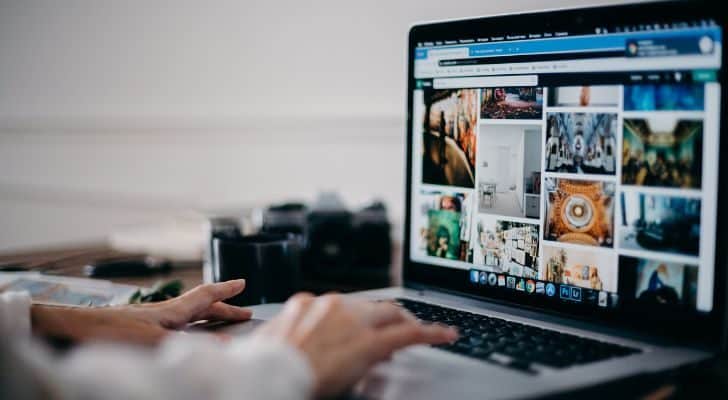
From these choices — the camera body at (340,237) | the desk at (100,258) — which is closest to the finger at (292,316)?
the desk at (100,258)

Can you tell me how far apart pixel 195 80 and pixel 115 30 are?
18.6 inches

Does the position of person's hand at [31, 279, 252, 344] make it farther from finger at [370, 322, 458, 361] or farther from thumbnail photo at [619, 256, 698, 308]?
thumbnail photo at [619, 256, 698, 308]

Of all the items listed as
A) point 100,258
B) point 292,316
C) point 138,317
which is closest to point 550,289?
point 292,316

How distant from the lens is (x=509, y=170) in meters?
0.96

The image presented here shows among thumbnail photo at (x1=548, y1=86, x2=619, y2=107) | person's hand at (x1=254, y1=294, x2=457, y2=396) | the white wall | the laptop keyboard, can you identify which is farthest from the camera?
the white wall

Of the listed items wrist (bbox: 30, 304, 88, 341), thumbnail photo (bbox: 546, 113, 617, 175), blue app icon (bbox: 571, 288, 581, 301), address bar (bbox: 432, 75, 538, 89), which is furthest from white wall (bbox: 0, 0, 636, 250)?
wrist (bbox: 30, 304, 88, 341)

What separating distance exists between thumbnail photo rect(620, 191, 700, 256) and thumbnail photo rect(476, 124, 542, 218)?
12cm

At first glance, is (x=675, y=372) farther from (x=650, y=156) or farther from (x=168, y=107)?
(x=168, y=107)

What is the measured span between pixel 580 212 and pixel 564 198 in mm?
26

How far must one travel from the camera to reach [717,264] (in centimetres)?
77

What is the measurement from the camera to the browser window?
2.59 feet

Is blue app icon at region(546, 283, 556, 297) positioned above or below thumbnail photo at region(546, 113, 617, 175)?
below

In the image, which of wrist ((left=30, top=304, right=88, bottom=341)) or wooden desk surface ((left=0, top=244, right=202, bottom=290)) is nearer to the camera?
wrist ((left=30, top=304, right=88, bottom=341))

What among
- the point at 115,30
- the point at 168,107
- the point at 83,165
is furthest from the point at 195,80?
the point at 83,165
